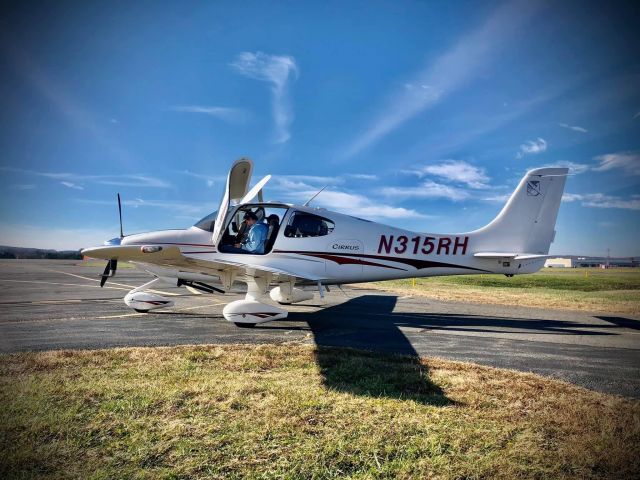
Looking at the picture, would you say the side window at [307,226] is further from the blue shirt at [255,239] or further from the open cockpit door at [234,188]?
the open cockpit door at [234,188]

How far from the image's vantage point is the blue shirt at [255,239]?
9.34 meters

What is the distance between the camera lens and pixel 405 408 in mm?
3488

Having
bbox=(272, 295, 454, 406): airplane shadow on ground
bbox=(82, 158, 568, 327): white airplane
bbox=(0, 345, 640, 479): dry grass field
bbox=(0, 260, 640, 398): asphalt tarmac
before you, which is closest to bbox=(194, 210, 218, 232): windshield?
bbox=(82, 158, 568, 327): white airplane

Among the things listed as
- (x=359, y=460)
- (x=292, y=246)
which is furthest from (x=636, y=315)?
(x=359, y=460)

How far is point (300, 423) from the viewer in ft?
10.2

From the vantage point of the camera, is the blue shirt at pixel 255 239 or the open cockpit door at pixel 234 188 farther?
the blue shirt at pixel 255 239

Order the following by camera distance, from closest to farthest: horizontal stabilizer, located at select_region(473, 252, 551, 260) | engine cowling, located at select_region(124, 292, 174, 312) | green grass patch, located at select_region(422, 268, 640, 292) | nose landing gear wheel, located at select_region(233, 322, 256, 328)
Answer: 1. nose landing gear wheel, located at select_region(233, 322, 256, 328)
2. engine cowling, located at select_region(124, 292, 174, 312)
3. horizontal stabilizer, located at select_region(473, 252, 551, 260)
4. green grass patch, located at select_region(422, 268, 640, 292)

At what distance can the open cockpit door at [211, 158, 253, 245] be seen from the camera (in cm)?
730

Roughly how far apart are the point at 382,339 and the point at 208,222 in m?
5.56

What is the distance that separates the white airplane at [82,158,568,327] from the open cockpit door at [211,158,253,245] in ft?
A: 0.12

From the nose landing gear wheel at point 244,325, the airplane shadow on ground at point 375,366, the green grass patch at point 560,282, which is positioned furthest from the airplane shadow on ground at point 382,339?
the green grass patch at point 560,282

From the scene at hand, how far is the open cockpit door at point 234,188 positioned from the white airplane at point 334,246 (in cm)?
4

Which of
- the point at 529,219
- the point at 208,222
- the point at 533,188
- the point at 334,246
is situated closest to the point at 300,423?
the point at 334,246

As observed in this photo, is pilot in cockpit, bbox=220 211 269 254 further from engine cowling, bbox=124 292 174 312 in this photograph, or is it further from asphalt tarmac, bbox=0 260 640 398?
engine cowling, bbox=124 292 174 312
